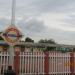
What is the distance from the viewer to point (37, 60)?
822 inches

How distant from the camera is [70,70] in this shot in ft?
71.6

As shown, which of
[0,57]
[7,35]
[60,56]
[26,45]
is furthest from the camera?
[26,45]

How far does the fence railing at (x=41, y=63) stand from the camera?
66.1 feet

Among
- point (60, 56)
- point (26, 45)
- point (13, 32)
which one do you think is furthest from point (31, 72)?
point (26, 45)

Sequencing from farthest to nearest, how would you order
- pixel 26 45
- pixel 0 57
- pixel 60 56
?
pixel 26 45
pixel 60 56
pixel 0 57

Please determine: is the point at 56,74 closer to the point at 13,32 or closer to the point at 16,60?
the point at 16,60

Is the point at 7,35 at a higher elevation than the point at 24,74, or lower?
higher

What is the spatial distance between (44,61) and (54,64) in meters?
0.80

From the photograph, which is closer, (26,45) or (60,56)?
(60,56)

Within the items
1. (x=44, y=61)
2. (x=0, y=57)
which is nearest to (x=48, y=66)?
(x=44, y=61)

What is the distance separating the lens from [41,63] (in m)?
20.9

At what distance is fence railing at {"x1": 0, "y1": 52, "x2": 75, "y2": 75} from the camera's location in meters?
20.2

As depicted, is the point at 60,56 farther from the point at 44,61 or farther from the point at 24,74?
the point at 24,74

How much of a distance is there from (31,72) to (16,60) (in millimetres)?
1369
